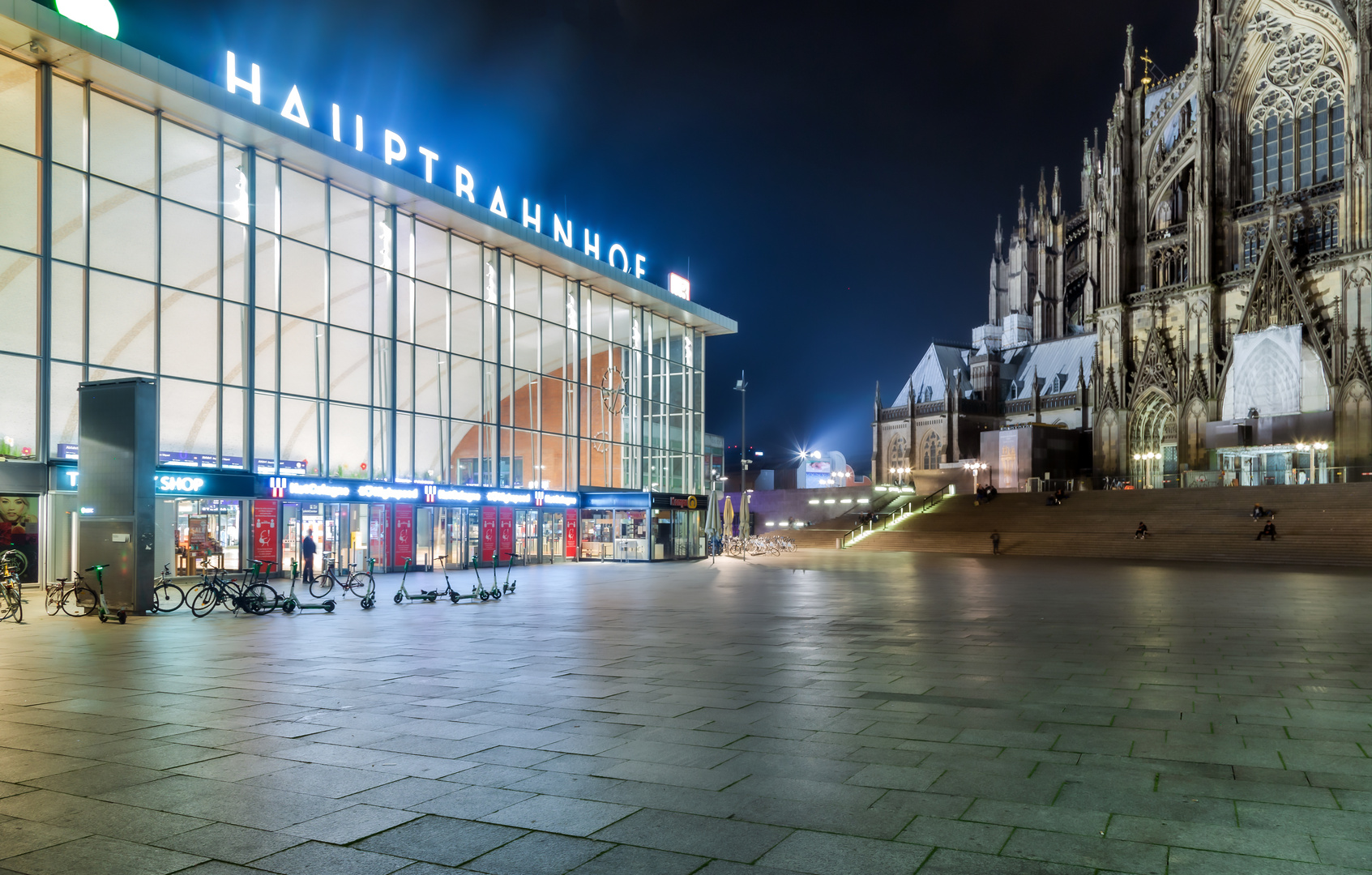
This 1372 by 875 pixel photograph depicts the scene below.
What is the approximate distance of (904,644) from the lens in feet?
47.4

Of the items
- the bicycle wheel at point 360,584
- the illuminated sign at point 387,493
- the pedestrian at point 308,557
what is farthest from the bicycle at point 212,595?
the illuminated sign at point 387,493

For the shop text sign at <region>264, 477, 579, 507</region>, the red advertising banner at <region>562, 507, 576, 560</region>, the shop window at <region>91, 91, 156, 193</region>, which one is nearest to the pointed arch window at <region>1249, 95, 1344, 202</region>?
the red advertising banner at <region>562, 507, 576, 560</region>

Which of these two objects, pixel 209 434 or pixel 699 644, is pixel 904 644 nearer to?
pixel 699 644

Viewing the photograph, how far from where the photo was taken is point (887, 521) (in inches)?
2373

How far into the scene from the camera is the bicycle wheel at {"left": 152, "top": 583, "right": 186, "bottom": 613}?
67.7 ft

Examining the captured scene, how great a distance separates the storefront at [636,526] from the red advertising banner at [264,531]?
16.1 meters

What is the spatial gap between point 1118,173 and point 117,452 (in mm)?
73023

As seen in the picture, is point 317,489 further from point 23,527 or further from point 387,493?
point 23,527

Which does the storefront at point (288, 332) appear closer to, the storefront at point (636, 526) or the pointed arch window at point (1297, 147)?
the storefront at point (636, 526)

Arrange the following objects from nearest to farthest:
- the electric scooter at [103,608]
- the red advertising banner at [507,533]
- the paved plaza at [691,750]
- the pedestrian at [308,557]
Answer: the paved plaza at [691,750] < the electric scooter at [103,608] < the pedestrian at [308,557] < the red advertising banner at [507,533]

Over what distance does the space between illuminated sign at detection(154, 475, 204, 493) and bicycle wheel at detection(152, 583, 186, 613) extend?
16.1 feet

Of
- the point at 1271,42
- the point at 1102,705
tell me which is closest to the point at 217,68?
the point at 1102,705

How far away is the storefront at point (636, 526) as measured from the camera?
45.6m

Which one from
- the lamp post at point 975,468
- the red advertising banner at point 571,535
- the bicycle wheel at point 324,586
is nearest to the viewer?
the bicycle wheel at point 324,586
